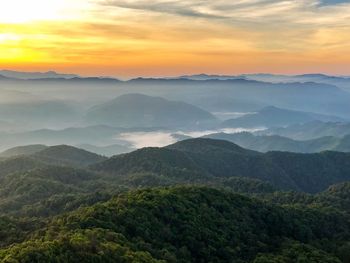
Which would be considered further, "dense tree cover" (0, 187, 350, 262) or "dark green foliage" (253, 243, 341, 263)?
"dark green foliage" (253, 243, 341, 263)

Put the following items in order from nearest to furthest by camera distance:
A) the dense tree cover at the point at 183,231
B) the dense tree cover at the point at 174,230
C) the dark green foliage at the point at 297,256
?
the dense tree cover at the point at 183,231 → the dense tree cover at the point at 174,230 → the dark green foliage at the point at 297,256

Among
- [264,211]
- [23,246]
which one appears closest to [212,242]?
[264,211]

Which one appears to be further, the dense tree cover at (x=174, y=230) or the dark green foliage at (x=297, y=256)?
the dark green foliage at (x=297, y=256)

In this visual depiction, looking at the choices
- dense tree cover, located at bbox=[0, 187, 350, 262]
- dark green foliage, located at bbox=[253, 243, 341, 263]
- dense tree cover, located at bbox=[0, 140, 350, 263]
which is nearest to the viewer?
dense tree cover, located at bbox=[0, 187, 350, 262]

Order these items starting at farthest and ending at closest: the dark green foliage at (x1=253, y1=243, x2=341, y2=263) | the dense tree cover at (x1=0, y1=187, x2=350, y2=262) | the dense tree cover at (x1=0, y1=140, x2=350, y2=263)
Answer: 1. the dark green foliage at (x1=253, y1=243, x2=341, y2=263)
2. the dense tree cover at (x1=0, y1=140, x2=350, y2=263)
3. the dense tree cover at (x1=0, y1=187, x2=350, y2=262)

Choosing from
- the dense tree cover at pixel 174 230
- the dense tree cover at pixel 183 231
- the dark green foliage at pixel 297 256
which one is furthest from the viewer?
the dark green foliage at pixel 297 256

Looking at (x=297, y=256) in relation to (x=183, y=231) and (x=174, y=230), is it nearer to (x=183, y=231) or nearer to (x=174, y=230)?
(x=183, y=231)

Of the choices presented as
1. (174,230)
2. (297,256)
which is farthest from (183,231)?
(297,256)

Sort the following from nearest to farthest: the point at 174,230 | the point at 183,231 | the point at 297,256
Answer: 1. the point at 174,230
2. the point at 183,231
3. the point at 297,256
